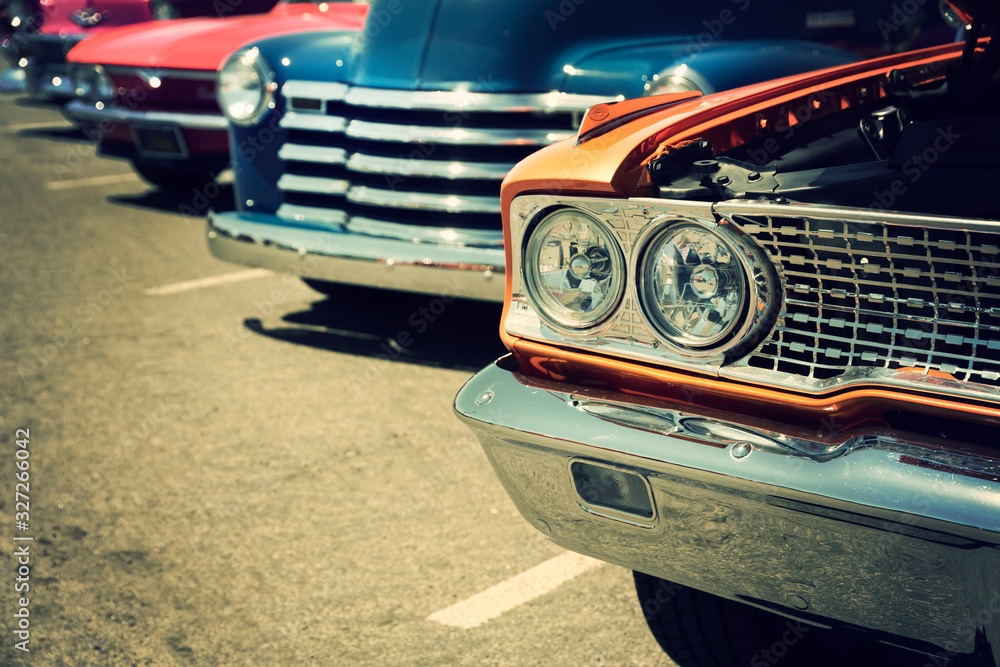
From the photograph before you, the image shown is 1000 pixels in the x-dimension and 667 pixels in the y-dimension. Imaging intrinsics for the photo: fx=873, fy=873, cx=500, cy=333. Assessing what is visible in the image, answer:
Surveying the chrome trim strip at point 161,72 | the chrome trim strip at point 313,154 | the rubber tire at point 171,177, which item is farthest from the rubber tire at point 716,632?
the rubber tire at point 171,177

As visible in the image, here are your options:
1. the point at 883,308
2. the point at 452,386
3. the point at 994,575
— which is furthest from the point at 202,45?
the point at 994,575

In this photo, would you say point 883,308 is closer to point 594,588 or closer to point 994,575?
point 994,575

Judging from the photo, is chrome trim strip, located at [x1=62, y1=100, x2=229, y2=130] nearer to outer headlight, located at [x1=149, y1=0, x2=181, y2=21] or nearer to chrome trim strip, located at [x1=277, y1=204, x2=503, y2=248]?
chrome trim strip, located at [x1=277, y1=204, x2=503, y2=248]

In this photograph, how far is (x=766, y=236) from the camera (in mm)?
1499

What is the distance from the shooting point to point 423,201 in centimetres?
329

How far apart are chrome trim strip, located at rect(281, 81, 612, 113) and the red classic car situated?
77.9 inches

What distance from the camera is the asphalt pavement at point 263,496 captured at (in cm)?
206

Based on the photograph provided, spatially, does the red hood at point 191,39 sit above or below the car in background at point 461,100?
above

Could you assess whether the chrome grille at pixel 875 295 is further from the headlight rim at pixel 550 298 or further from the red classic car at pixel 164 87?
the red classic car at pixel 164 87

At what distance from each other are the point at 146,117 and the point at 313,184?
2.61 m

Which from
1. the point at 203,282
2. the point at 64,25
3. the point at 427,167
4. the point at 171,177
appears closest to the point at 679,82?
the point at 427,167

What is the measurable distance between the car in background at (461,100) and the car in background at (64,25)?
4974 millimetres

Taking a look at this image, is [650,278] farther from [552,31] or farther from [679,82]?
[552,31]

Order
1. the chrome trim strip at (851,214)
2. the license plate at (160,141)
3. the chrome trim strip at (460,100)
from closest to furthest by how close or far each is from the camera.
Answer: the chrome trim strip at (851,214)
the chrome trim strip at (460,100)
the license plate at (160,141)
